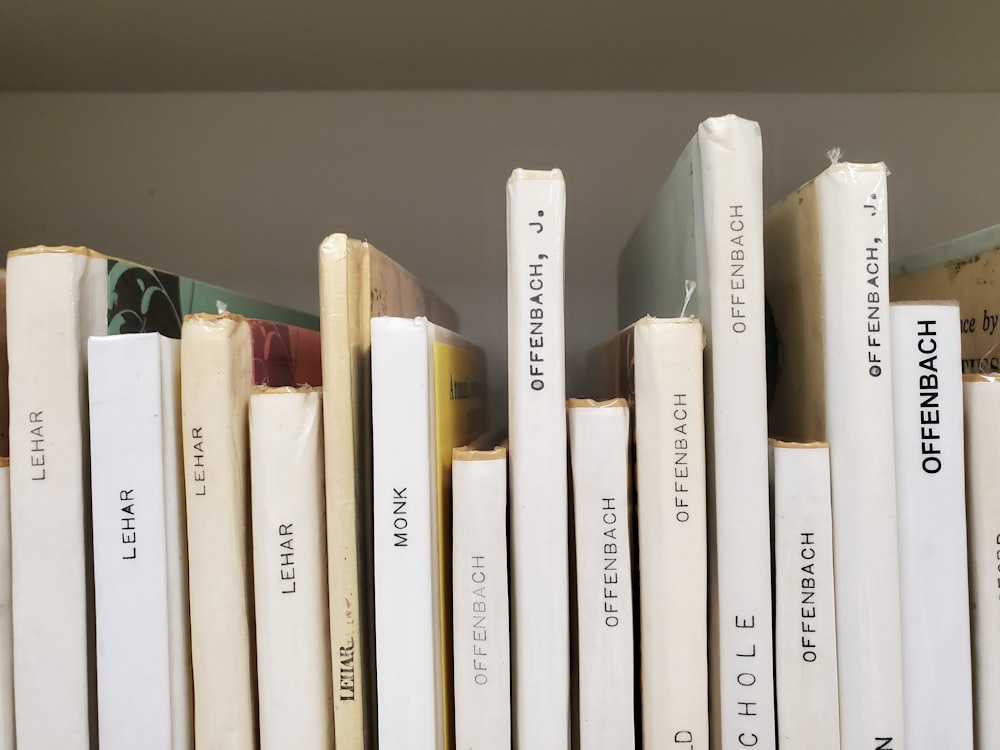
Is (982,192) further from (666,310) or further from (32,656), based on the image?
(32,656)

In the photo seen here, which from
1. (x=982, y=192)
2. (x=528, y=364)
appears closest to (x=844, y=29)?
(x=982, y=192)

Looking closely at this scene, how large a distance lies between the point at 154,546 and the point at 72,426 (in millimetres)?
77

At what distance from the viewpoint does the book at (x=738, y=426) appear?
1.26 feet

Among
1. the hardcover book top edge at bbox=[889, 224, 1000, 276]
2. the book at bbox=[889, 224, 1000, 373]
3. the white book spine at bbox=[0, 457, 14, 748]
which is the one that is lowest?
the white book spine at bbox=[0, 457, 14, 748]

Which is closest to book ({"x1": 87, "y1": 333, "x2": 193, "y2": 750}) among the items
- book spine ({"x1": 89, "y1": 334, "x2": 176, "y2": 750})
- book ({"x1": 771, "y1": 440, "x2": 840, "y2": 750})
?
book spine ({"x1": 89, "y1": 334, "x2": 176, "y2": 750})

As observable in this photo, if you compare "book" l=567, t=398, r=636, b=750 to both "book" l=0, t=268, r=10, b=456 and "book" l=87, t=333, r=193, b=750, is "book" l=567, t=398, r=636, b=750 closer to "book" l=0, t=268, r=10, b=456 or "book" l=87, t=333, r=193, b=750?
"book" l=87, t=333, r=193, b=750

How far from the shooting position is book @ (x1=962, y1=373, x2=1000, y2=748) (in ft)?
1.32

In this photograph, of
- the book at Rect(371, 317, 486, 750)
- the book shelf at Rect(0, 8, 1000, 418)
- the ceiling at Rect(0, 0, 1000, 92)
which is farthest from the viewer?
the book shelf at Rect(0, 8, 1000, 418)

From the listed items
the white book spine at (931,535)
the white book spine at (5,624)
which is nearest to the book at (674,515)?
the white book spine at (931,535)

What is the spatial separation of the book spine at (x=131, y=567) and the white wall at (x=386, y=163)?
0.34 metres

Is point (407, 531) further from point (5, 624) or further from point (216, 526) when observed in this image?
point (5, 624)

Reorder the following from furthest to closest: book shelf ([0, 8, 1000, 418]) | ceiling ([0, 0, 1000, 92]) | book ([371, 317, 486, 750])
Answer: book shelf ([0, 8, 1000, 418])
ceiling ([0, 0, 1000, 92])
book ([371, 317, 486, 750])

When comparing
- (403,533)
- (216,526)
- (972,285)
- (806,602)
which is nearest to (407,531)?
(403,533)

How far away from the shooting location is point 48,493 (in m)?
0.39
